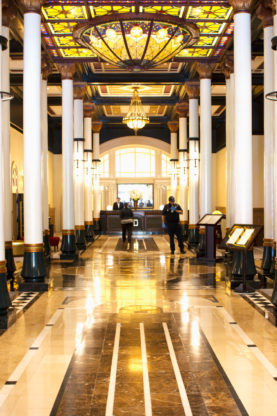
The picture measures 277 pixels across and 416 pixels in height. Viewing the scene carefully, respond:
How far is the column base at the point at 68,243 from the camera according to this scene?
12.7 metres

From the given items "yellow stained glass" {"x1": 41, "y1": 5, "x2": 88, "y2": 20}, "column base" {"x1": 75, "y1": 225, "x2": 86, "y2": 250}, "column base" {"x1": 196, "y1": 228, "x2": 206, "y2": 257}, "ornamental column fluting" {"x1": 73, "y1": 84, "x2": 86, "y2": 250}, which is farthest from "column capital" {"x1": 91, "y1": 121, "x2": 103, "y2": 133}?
"yellow stained glass" {"x1": 41, "y1": 5, "x2": 88, "y2": 20}

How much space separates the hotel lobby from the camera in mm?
4129

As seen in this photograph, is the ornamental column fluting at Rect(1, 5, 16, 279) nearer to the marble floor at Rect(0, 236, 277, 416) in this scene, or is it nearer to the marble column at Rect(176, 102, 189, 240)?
the marble floor at Rect(0, 236, 277, 416)

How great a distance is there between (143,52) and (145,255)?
6087mm

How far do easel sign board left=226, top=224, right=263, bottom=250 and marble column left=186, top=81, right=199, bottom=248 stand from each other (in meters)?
6.64

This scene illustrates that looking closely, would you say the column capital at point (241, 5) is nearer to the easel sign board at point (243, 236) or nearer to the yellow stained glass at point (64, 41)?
the easel sign board at point (243, 236)

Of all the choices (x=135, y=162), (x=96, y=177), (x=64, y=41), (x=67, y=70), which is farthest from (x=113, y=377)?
(x=135, y=162)

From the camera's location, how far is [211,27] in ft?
36.3

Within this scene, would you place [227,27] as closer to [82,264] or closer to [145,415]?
[82,264]

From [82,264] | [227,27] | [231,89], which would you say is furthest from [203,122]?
[82,264]

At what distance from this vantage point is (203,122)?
13016 mm

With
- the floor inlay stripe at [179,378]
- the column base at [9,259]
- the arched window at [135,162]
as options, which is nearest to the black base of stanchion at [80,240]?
the column base at [9,259]

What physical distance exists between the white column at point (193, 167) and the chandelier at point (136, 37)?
216 inches

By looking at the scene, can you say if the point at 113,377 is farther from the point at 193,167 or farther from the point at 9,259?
the point at 193,167
